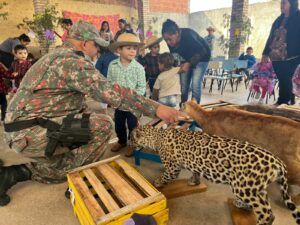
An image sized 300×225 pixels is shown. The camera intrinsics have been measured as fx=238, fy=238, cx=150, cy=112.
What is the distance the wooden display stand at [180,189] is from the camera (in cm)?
237

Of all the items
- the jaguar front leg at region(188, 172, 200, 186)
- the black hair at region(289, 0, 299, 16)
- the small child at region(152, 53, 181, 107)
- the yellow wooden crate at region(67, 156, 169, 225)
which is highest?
the black hair at region(289, 0, 299, 16)

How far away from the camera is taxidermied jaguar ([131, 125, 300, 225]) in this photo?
5.45 ft

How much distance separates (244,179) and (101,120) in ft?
4.85

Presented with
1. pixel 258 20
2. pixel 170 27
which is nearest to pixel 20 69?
pixel 170 27

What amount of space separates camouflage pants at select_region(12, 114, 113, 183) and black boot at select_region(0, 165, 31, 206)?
7 cm

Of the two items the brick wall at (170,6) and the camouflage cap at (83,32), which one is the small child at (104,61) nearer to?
the camouflage cap at (83,32)

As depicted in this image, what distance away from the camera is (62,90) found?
2297 millimetres

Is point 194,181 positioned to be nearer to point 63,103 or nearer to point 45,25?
point 63,103

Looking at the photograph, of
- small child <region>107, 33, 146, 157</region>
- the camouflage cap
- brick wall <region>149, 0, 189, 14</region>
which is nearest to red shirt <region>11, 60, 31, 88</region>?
small child <region>107, 33, 146, 157</region>

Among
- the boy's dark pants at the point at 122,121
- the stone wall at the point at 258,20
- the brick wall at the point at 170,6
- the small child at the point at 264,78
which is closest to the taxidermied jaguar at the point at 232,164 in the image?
the boy's dark pants at the point at 122,121

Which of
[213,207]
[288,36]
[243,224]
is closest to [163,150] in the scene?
[213,207]

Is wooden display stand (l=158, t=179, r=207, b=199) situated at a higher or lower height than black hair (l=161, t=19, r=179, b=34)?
lower

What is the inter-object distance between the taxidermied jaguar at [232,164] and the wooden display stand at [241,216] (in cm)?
5

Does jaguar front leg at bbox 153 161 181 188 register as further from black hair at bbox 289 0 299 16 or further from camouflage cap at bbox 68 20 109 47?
black hair at bbox 289 0 299 16
